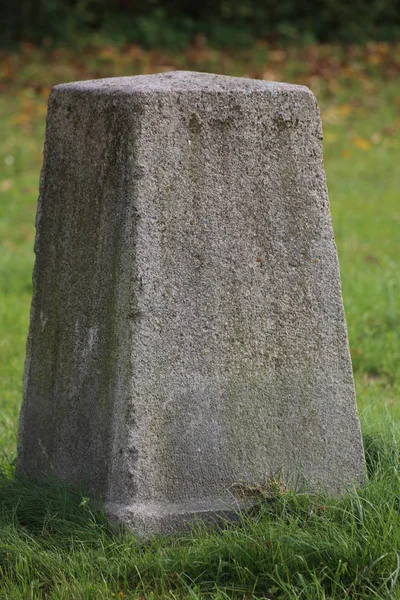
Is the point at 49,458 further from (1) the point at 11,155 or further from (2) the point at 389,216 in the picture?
(1) the point at 11,155

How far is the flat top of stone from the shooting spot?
2.76 m

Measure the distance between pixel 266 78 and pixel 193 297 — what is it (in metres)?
10.3

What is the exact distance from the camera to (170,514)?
107 inches

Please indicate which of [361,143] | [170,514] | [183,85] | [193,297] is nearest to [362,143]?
[361,143]

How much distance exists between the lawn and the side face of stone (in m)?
0.14

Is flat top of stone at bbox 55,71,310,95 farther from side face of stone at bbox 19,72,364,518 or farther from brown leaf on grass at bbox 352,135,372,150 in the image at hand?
brown leaf on grass at bbox 352,135,372,150

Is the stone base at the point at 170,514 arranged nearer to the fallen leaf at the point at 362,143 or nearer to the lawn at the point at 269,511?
the lawn at the point at 269,511

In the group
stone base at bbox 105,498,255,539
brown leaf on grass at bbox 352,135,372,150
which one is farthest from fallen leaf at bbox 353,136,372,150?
stone base at bbox 105,498,255,539

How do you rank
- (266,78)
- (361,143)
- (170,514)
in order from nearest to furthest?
(170,514), (361,143), (266,78)

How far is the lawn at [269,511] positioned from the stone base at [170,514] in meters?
0.04

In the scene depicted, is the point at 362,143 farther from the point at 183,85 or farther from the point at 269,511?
the point at 269,511

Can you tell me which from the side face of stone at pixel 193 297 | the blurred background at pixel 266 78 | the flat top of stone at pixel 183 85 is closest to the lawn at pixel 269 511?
the blurred background at pixel 266 78

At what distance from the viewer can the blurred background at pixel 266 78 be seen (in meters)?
5.43

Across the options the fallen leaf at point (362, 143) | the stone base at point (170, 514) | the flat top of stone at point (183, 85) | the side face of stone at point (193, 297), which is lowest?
the stone base at point (170, 514)
